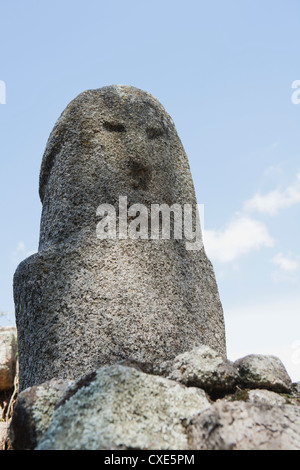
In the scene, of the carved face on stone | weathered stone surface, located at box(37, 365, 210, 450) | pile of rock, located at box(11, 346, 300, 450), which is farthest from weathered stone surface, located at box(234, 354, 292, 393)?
the carved face on stone

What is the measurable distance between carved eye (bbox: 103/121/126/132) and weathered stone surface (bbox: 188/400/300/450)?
5.89 feet

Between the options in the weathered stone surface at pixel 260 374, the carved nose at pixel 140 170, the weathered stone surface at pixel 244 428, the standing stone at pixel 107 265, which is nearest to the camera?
the weathered stone surface at pixel 244 428

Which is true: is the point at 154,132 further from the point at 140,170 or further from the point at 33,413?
the point at 33,413

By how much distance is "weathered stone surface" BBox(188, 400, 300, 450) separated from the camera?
1335mm

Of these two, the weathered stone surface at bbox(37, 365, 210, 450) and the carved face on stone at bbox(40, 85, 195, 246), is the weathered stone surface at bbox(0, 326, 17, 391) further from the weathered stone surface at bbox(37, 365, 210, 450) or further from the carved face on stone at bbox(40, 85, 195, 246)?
the weathered stone surface at bbox(37, 365, 210, 450)

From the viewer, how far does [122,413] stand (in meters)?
1.42

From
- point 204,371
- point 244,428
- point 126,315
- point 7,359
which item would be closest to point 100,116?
point 126,315

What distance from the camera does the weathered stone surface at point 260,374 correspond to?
1.84 metres

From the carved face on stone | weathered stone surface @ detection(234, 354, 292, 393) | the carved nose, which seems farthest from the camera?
the carved nose

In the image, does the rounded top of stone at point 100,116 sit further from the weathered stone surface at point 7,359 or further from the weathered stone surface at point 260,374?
the weathered stone surface at point 7,359

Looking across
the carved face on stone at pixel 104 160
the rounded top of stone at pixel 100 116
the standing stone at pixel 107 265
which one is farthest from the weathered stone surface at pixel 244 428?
the rounded top of stone at pixel 100 116

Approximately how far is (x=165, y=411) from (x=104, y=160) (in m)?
1.52

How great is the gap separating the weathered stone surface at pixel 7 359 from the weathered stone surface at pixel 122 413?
3572 millimetres

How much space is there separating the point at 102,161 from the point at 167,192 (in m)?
0.48
